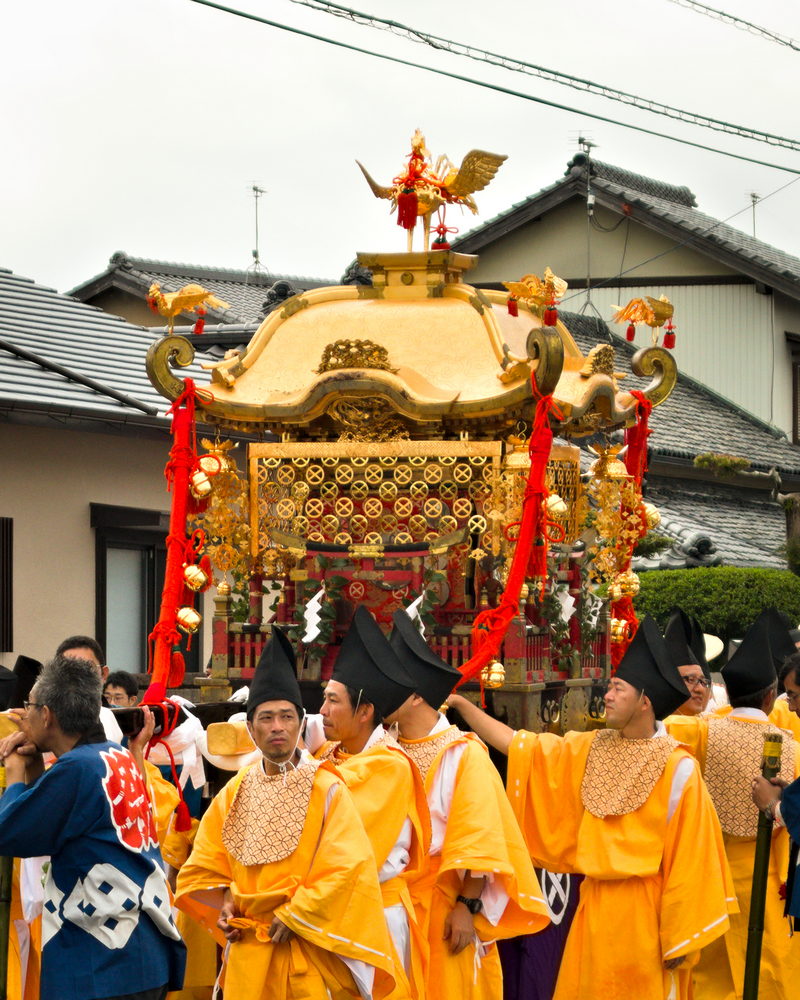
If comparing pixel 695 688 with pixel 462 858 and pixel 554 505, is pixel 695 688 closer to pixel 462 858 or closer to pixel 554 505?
pixel 554 505

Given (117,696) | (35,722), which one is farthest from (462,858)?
(117,696)

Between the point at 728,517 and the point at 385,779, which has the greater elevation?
the point at 728,517

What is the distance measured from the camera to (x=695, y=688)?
7.54 m

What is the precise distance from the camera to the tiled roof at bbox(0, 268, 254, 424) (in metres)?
10.7

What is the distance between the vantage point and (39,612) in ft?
36.2

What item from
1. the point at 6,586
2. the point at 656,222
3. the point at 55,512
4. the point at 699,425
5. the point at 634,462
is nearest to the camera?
the point at 634,462

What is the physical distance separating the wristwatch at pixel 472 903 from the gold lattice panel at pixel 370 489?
7.85 ft

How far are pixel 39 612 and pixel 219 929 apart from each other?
596 centimetres

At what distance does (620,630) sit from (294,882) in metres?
4.18

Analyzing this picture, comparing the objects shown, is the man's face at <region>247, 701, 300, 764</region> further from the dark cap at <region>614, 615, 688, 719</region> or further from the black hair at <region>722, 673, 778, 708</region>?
the black hair at <region>722, 673, 778, 708</region>

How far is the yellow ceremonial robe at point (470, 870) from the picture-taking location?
587 cm

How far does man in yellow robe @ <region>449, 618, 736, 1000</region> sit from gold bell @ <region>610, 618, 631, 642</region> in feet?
8.03

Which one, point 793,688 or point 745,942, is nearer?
point 793,688

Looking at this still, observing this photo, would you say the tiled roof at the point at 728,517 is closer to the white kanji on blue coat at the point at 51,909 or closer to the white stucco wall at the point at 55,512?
the white stucco wall at the point at 55,512
